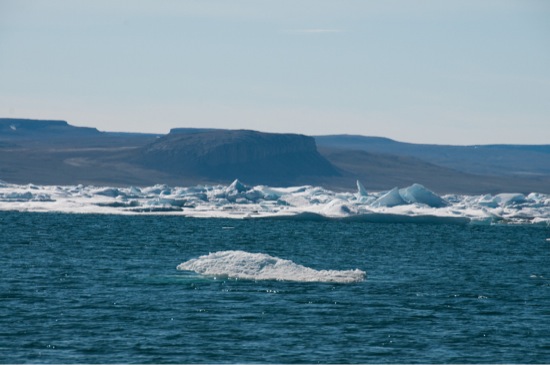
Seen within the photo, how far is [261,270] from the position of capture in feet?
122

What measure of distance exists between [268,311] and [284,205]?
315 ft

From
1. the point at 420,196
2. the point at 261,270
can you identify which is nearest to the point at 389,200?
the point at 420,196

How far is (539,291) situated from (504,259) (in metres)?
17.9

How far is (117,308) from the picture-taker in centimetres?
2962

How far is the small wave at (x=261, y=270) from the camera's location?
120 feet

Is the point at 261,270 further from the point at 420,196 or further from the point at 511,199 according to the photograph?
the point at 511,199

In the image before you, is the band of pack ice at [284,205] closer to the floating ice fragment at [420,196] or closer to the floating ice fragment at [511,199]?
the floating ice fragment at [420,196]

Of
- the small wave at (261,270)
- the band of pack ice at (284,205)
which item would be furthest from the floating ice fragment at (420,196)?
the small wave at (261,270)

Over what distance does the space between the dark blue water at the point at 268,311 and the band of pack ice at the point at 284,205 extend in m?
40.1

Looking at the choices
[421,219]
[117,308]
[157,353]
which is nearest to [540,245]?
[421,219]

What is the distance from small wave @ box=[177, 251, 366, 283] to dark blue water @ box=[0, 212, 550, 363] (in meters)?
0.51

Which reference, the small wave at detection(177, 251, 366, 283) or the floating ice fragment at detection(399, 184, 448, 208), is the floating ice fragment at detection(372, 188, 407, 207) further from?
the small wave at detection(177, 251, 366, 283)

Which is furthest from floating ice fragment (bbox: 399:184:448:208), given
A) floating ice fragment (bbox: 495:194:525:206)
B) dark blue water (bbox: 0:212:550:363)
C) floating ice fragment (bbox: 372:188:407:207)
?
dark blue water (bbox: 0:212:550:363)

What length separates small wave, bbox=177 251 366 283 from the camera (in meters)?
36.5
